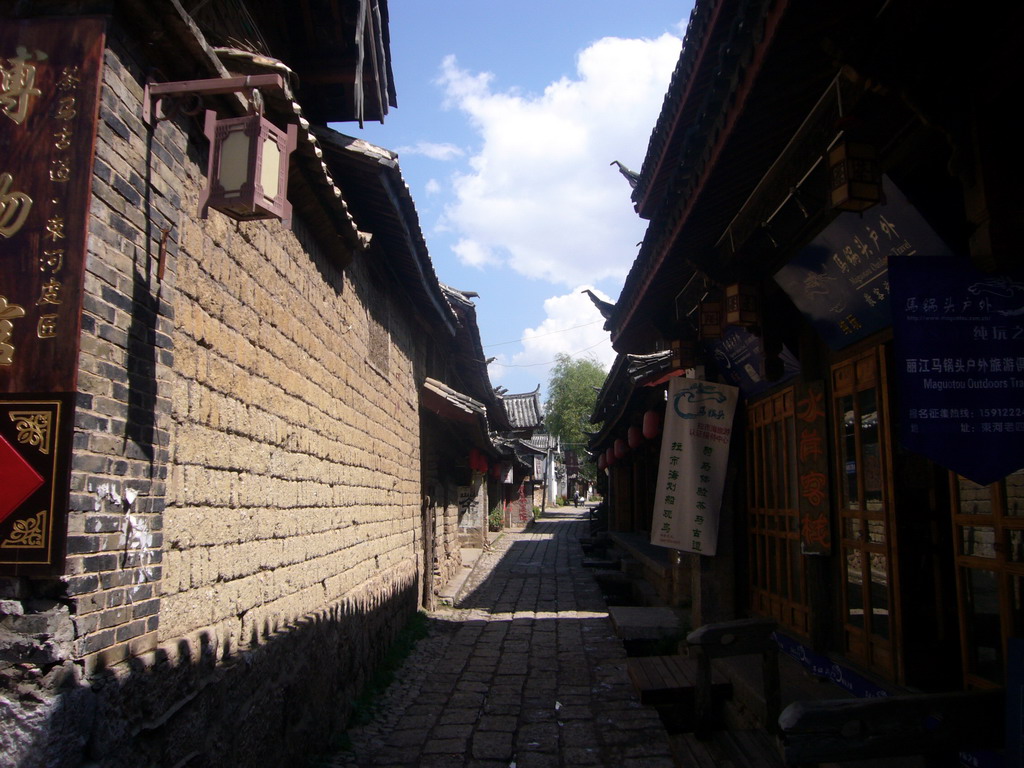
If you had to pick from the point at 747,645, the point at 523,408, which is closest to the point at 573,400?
the point at 523,408

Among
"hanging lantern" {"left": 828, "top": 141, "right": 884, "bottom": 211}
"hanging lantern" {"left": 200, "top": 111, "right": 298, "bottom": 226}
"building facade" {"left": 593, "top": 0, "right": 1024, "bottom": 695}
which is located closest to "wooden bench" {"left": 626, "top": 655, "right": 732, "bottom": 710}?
"building facade" {"left": 593, "top": 0, "right": 1024, "bottom": 695}

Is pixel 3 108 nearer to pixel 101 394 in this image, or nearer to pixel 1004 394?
pixel 101 394

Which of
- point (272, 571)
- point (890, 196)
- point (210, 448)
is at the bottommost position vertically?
point (272, 571)

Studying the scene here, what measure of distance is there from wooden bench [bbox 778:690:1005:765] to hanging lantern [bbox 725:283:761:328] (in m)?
2.98

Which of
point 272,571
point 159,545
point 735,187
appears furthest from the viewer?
point 272,571

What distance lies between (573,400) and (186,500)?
4589 cm

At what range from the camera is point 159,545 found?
3.26 m

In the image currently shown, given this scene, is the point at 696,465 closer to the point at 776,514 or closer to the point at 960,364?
the point at 776,514

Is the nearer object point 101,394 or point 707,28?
point 101,394

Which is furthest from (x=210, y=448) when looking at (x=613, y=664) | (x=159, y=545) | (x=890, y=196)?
(x=613, y=664)

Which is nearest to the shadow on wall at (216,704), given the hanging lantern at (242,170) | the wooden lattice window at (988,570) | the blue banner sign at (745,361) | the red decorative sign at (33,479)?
the red decorative sign at (33,479)

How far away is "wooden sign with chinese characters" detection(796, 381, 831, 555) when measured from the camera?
5285 mm

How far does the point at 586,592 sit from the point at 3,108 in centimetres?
1229

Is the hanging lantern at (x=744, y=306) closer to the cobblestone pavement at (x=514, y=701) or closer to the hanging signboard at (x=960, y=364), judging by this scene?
the hanging signboard at (x=960, y=364)
